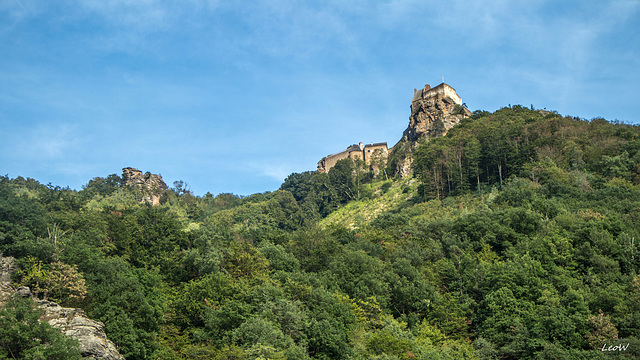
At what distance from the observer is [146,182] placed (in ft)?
353

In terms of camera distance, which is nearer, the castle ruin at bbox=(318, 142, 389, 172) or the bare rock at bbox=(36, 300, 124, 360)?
the bare rock at bbox=(36, 300, 124, 360)

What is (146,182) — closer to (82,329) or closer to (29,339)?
(82,329)

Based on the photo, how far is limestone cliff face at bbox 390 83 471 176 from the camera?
92250 millimetres

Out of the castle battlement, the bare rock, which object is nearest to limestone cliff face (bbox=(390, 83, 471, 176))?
the castle battlement

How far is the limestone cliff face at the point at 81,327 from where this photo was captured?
30.3 m

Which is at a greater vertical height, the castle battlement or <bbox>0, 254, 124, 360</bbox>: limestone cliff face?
the castle battlement

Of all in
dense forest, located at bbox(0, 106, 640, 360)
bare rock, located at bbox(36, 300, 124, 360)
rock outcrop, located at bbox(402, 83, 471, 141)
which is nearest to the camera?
bare rock, located at bbox(36, 300, 124, 360)

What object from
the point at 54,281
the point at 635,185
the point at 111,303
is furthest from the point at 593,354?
the point at 54,281

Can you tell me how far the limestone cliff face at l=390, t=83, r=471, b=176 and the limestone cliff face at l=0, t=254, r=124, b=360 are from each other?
2618 inches

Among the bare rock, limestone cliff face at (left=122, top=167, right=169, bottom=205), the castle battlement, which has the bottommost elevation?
the bare rock

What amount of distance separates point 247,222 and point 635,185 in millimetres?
55482

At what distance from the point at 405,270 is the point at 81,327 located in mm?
27989

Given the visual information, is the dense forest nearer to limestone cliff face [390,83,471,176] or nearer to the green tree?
the green tree

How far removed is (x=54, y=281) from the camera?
37.3 metres
